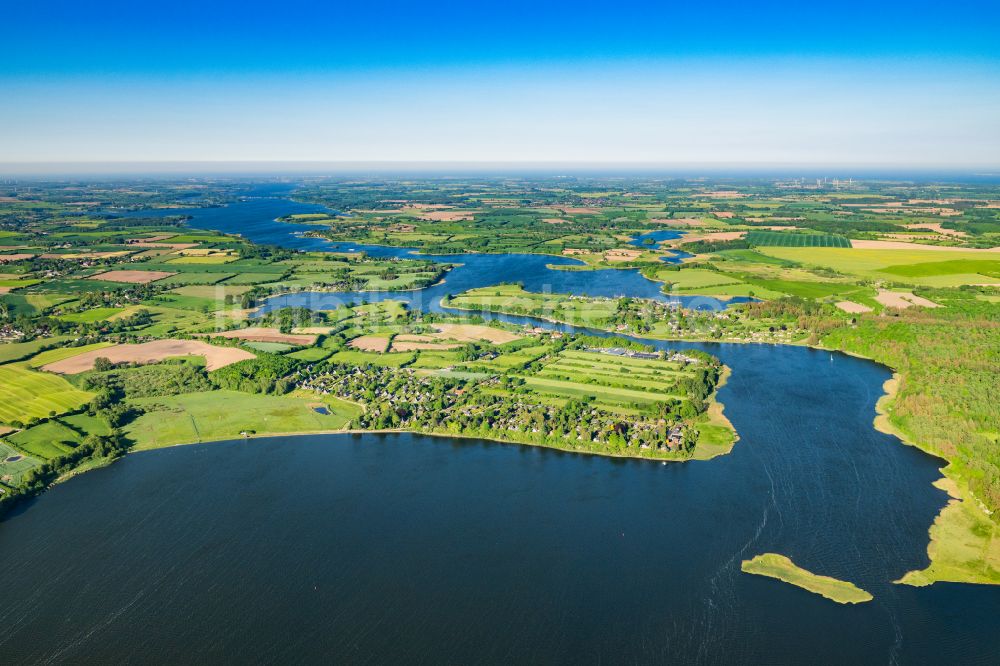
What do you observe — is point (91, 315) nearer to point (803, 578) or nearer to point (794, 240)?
point (803, 578)

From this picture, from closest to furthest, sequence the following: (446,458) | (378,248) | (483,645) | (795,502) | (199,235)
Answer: (483,645) < (795,502) < (446,458) < (378,248) < (199,235)

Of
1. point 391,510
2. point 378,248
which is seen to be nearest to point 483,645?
point 391,510

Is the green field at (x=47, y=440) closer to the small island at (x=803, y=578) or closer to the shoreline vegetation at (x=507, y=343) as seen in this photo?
the shoreline vegetation at (x=507, y=343)

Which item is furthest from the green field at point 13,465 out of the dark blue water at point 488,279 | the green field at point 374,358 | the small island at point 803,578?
the small island at point 803,578

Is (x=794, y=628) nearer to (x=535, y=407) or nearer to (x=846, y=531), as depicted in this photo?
(x=846, y=531)

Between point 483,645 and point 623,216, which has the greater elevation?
point 623,216
